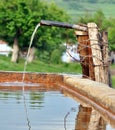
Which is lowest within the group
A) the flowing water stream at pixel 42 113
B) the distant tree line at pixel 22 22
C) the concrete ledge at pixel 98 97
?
the flowing water stream at pixel 42 113

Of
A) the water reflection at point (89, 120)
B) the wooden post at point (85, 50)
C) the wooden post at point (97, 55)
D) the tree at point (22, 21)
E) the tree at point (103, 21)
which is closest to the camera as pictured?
the water reflection at point (89, 120)

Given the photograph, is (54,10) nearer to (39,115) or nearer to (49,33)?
(49,33)

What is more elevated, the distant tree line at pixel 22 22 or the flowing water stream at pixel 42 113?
the distant tree line at pixel 22 22

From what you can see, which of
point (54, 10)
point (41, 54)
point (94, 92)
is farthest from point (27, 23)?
point (94, 92)

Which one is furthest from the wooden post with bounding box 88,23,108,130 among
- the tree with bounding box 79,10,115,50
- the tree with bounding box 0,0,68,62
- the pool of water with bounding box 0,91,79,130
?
the tree with bounding box 79,10,115,50

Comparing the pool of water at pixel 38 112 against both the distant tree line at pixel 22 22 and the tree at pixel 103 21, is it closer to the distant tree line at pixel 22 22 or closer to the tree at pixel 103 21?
the distant tree line at pixel 22 22

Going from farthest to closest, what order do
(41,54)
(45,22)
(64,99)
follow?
1. (41,54)
2. (45,22)
3. (64,99)

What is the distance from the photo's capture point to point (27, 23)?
73.8m

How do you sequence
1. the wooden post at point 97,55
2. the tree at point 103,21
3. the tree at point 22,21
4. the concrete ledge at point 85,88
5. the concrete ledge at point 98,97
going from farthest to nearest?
the tree at point 103,21 → the tree at point 22,21 → the wooden post at point 97,55 → the concrete ledge at point 85,88 → the concrete ledge at point 98,97

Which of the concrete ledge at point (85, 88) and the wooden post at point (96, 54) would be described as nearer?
the concrete ledge at point (85, 88)

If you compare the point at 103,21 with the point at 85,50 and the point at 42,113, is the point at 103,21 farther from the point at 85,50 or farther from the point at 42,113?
the point at 42,113

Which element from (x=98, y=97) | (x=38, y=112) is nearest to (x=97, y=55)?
(x=98, y=97)

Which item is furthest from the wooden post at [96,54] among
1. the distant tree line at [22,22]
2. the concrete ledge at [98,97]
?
the distant tree line at [22,22]

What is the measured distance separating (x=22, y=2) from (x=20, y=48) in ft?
24.0
